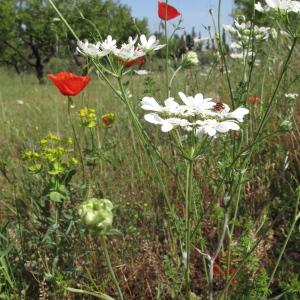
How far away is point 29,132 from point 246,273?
280 cm

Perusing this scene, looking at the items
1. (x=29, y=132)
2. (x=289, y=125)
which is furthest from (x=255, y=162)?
(x=29, y=132)

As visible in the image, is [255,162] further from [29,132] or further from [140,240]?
[29,132]

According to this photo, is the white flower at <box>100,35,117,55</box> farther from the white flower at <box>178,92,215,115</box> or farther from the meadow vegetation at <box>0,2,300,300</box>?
the white flower at <box>178,92,215,115</box>

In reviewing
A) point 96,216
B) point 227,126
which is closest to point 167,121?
point 227,126

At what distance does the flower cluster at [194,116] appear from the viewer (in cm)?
98

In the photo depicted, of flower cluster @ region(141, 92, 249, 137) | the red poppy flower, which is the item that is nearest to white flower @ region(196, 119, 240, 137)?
flower cluster @ region(141, 92, 249, 137)

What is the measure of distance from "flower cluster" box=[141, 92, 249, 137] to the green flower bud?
9.7 inches

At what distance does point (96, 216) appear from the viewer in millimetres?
781

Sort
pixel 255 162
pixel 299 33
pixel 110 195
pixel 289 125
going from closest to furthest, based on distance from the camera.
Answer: pixel 299 33 < pixel 289 125 < pixel 110 195 < pixel 255 162

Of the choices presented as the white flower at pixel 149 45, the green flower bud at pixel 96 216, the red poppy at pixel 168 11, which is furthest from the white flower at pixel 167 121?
the red poppy at pixel 168 11

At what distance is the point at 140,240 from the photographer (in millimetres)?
1829

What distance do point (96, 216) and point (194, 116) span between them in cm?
41

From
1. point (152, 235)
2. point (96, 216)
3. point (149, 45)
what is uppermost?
point (149, 45)

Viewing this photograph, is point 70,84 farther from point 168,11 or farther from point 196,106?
point 196,106
